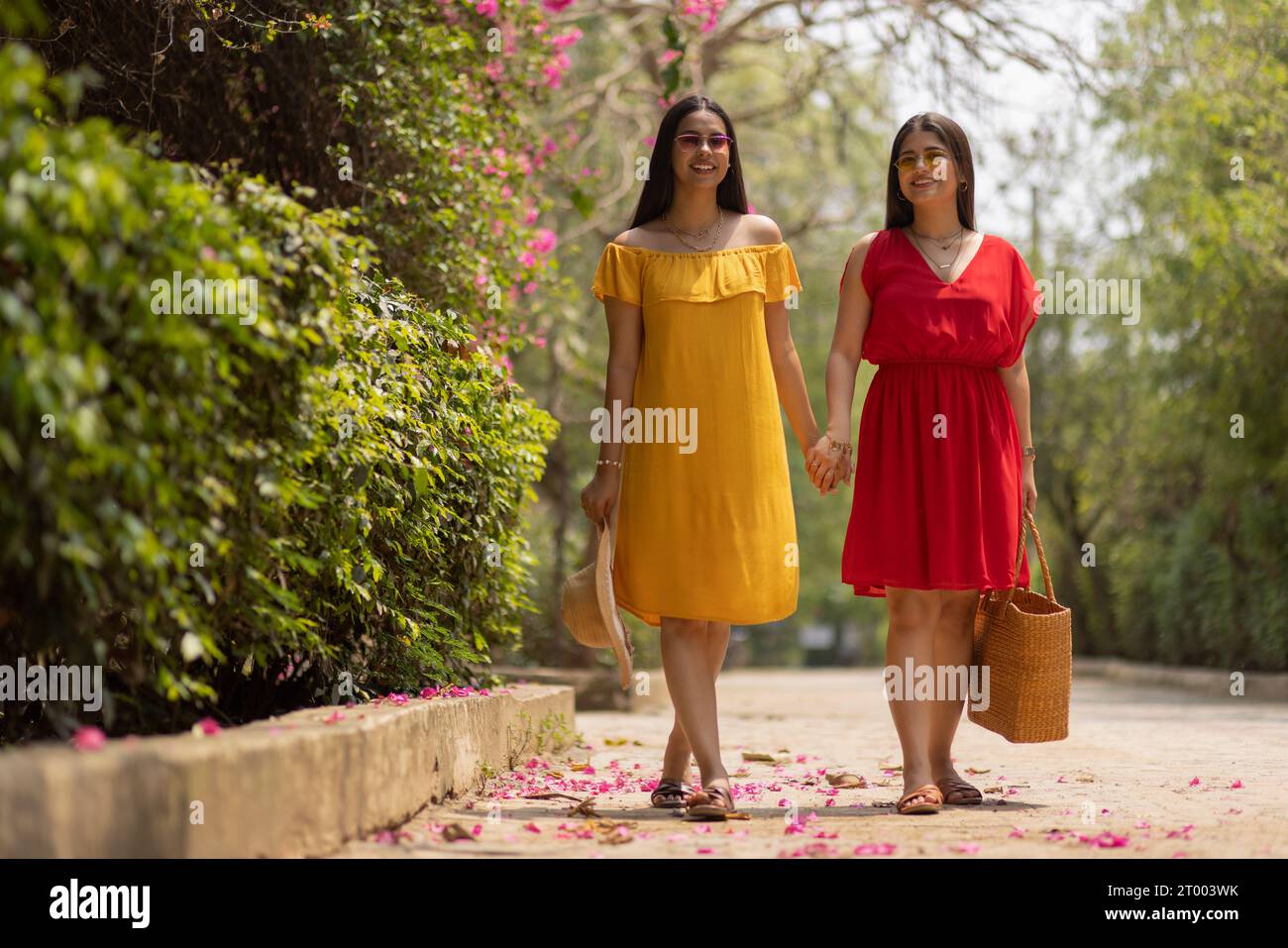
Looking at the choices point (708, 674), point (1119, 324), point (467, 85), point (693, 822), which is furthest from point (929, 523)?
point (1119, 324)

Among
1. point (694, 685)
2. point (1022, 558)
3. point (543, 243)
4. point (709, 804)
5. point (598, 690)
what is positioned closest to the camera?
point (709, 804)

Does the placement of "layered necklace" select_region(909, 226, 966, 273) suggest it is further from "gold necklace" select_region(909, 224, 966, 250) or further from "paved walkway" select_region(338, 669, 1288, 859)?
"paved walkway" select_region(338, 669, 1288, 859)

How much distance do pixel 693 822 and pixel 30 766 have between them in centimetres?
243

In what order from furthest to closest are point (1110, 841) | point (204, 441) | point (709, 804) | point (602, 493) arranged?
point (602, 493) < point (709, 804) < point (1110, 841) < point (204, 441)

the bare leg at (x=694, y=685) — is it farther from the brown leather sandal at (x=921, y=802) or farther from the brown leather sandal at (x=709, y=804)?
the brown leather sandal at (x=921, y=802)

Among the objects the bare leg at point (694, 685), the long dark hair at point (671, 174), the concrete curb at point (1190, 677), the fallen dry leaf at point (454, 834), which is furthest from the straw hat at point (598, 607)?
the concrete curb at point (1190, 677)

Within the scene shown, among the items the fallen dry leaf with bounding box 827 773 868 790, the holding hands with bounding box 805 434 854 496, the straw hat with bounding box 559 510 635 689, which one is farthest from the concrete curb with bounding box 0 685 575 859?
the fallen dry leaf with bounding box 827 773 868 790

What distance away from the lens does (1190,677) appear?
632 inches

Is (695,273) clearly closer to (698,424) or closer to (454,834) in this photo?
(698,424)

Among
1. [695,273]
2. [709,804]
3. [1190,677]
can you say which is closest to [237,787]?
[709,804]

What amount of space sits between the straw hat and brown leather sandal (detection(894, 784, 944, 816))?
998 millimetres

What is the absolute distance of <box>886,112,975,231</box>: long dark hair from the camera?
5645 millimetres

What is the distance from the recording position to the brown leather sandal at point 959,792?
17.8ft

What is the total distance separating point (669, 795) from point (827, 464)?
1.30m
